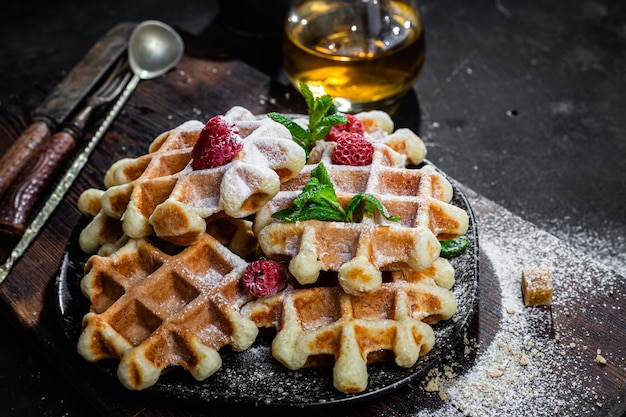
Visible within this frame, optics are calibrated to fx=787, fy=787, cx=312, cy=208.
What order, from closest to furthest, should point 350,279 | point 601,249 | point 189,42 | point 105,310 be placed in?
point 350,279
point 105,310
point 601,249
point 189,42

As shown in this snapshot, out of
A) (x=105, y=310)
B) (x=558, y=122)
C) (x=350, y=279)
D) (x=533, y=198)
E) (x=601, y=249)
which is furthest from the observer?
(x=558, y=122)

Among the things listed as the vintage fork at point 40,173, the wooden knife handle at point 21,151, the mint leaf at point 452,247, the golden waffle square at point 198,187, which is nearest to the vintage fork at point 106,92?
the vintage fork at point 40,173

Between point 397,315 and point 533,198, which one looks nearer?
point 397,315

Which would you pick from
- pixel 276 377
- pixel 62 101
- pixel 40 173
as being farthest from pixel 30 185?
pixel 276 377

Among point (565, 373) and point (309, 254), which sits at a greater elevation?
point (309, 254)

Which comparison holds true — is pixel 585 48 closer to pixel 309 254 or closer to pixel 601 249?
pixel 601 249

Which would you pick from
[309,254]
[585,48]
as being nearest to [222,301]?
[309,254]

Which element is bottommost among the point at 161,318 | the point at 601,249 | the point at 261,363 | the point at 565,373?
the point at 601,249

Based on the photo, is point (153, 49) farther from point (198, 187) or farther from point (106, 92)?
point (198, 187)
